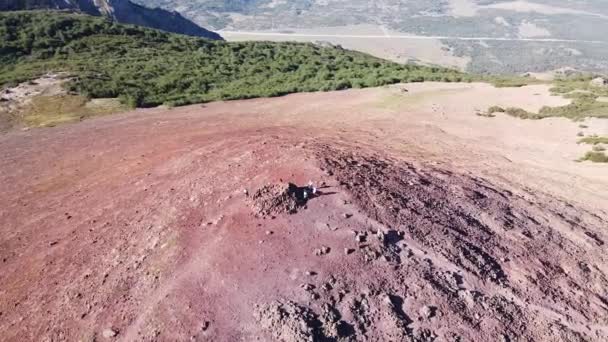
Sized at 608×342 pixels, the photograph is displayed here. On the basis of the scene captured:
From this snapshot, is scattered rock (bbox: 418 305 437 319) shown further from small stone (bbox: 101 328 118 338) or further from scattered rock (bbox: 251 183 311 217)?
small stone (bbox: 101 328 118 338)

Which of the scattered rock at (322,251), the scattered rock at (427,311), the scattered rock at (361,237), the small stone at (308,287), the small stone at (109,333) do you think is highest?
the scattered rock at (361,237)

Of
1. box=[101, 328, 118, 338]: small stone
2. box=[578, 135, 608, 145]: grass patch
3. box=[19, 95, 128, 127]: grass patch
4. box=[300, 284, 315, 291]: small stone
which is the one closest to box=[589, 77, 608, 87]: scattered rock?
box=[578, 135, 608, 145]: grass patch

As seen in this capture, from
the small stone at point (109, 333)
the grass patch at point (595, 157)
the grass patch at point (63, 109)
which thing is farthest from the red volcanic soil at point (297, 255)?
the grass patch at point (63, 109)

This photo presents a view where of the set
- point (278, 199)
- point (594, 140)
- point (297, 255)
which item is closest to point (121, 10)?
point (594, 140)

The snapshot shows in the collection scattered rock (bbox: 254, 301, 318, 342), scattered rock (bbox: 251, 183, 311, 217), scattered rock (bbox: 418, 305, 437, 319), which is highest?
scattered rock (bbox: 251, 183, 311, 217)

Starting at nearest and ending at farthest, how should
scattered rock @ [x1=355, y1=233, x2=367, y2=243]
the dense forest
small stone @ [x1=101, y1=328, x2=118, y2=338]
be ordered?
small stone @ [x1=101, y1=328, x2=118, y2=338] → scattered rock @ [x1=355, y1=233, x2=367, y2=243] → the dense forest

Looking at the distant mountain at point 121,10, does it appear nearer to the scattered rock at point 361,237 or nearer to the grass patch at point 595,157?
the scattered rock at point 361,237

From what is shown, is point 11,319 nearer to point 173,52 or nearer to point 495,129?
point 495,129
